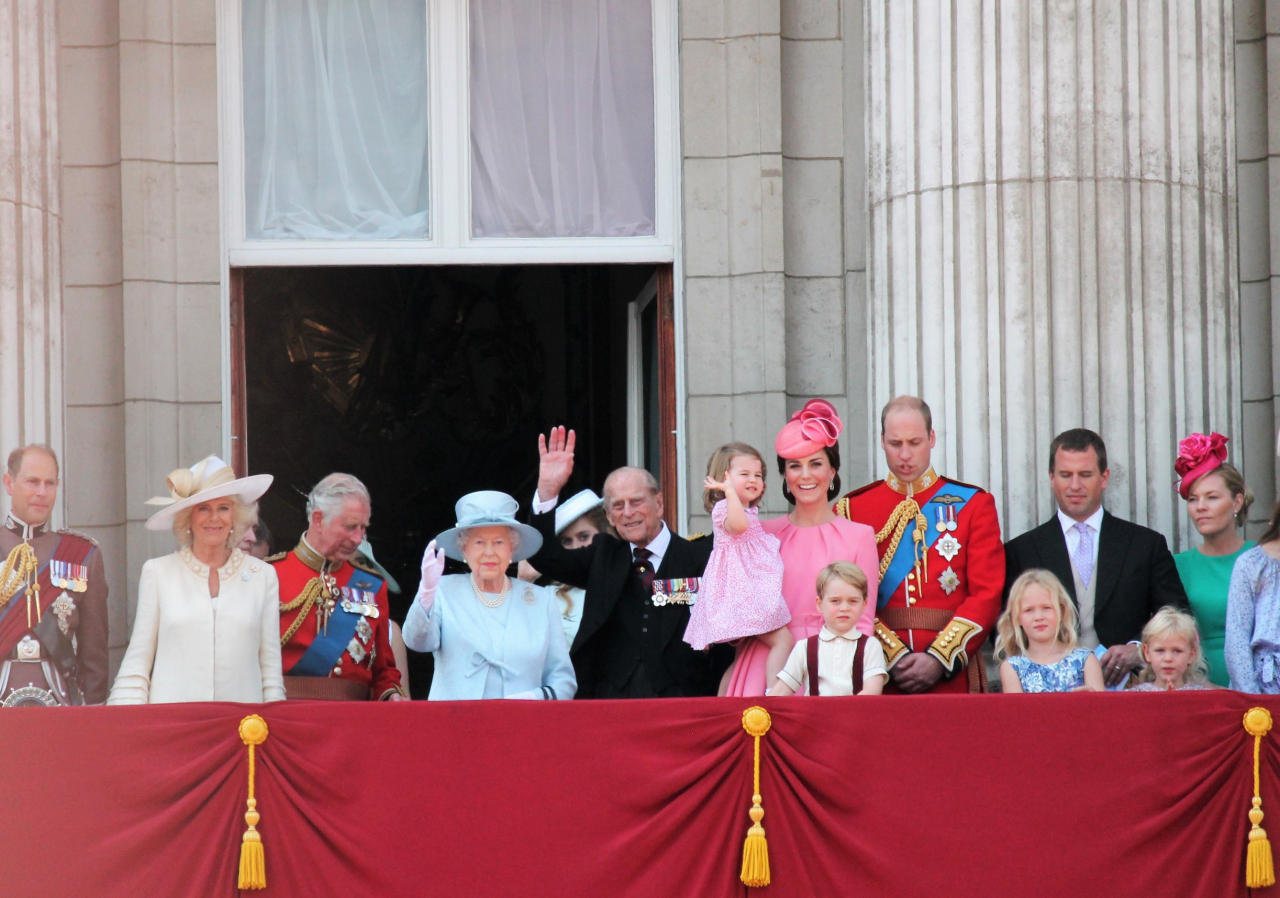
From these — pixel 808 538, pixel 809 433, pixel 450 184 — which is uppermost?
pixel 450 184

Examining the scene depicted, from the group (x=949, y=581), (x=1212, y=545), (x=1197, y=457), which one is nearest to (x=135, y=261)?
(x=949, y=581)

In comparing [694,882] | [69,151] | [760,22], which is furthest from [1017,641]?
[69,151]

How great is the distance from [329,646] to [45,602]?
1058 millimetres

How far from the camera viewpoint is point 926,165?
288 inches

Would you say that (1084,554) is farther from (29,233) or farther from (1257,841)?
(29,233)

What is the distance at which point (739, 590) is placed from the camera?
226 inches

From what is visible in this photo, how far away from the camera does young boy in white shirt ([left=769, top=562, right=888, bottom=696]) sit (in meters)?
5.57

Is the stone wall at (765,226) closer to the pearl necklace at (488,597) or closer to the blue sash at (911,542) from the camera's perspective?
the blue sash at (911,542)

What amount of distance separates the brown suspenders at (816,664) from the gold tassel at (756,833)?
455 mm

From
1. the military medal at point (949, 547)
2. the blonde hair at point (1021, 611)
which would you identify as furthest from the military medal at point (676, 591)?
the blonde hair at point (1021, 611)

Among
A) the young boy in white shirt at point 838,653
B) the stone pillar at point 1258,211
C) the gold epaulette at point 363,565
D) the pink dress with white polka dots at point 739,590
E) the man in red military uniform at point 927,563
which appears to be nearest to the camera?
the young boy in white shirt at point 838,653

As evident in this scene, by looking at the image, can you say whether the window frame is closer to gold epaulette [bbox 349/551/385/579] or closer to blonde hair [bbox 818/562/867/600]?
gold epaulette [bbox 349/551/385/579]

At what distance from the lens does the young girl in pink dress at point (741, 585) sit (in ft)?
18.7

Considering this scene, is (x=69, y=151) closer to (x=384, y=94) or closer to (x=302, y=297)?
(x=384, y=94)
